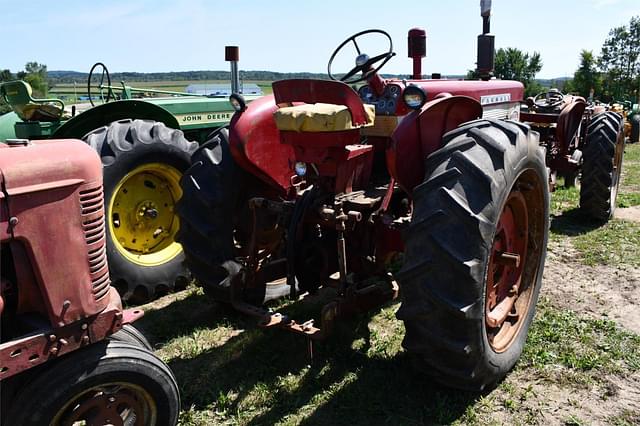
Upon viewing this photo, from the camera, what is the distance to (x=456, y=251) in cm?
230

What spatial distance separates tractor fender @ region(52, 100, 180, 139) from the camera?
4.75 m

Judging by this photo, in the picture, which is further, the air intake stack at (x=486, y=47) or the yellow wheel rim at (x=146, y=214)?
the air intake stack at (x=486, y=47)

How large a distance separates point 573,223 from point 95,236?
4981mm

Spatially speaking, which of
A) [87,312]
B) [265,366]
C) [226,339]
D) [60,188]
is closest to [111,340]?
[87,312]

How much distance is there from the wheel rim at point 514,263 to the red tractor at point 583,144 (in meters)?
2.72

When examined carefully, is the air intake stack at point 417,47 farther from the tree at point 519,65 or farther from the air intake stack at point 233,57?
the tree at point 519,65

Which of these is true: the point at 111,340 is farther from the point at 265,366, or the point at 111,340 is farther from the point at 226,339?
the point at 226,339

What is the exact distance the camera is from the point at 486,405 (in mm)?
2693

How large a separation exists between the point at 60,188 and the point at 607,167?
511 cm

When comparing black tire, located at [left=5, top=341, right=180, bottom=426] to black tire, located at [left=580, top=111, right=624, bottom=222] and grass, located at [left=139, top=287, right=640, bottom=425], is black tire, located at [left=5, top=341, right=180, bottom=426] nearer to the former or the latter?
grass, located at [left=139, top=287, right=640, bottom=425]

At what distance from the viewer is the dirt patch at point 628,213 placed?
586 centimetres

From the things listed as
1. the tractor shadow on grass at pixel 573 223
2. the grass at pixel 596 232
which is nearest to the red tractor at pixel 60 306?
the grass at pixel 596 232

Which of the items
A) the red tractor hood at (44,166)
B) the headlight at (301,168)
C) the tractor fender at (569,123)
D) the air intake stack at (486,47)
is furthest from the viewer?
the tractor fender at (569,123)

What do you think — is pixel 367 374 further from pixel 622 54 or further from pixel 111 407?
pixel 622 54
